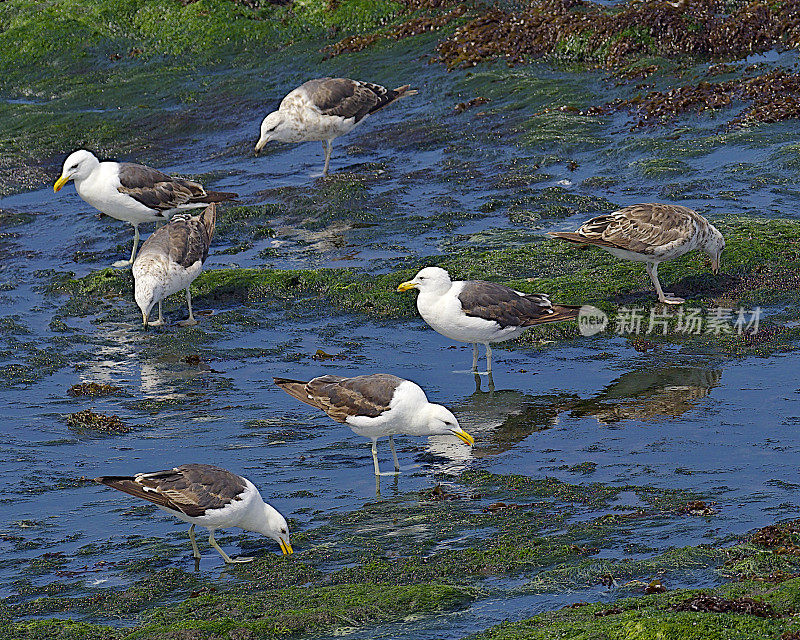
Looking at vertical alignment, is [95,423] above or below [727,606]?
below

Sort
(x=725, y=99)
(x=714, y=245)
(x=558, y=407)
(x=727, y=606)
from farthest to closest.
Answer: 1. (x=725, y=99)
2. (x=714, y=245)
3. (x=558, y=407)
4. (x=727, y=606)

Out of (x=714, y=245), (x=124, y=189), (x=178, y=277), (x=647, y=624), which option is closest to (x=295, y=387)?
(x=178, y=277)

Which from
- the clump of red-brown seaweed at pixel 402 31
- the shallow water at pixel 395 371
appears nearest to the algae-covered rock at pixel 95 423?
the shallow water at pixel 395 371

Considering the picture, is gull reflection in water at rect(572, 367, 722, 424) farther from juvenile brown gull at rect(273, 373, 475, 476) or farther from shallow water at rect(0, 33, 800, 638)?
juvenile brown gull at rect(273, 373, 475, 476)

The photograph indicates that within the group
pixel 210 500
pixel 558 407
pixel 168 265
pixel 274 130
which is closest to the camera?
pixel 210 500

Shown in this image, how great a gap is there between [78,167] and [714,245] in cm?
857

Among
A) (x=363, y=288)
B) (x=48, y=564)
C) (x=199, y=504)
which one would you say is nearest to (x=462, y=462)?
(x=199, y=504)

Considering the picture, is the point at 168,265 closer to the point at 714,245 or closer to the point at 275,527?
the point at 275,527

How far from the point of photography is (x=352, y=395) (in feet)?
31.9

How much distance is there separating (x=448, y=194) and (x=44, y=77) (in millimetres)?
11912

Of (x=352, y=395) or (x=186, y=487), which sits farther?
(x=352, y=395)

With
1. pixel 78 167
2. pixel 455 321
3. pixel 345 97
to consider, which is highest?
pixel 345 97

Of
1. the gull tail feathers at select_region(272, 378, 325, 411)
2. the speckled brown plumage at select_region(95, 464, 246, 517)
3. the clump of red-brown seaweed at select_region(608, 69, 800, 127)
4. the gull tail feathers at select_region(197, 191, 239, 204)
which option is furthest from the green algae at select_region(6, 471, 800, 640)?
the clump of red-brown seaweed at select_region(608, 69, 800, 127)

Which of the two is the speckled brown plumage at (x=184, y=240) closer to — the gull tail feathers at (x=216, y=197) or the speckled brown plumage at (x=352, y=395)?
the gull tail feathers at (x=216, y=197)
